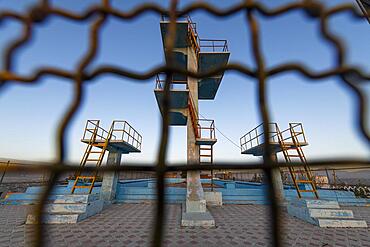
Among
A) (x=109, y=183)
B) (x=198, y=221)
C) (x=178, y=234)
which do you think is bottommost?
(x=178, y=234)

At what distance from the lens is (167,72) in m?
0.64

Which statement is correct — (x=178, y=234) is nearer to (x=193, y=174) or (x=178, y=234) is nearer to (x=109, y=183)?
(x=193, y=174)

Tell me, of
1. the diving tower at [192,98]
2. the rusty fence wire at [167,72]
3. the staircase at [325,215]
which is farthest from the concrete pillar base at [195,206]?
the rusty fence wire at [167,72]

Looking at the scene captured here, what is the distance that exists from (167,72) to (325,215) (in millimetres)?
7067

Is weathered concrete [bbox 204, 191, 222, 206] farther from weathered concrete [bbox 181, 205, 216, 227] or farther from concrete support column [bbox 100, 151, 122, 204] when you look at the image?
concrete support column [bbox 100, 151, 122, 204]

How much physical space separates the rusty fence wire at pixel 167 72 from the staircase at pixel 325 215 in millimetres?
6332

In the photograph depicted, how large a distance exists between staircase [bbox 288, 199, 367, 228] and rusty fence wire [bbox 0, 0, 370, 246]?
633cm

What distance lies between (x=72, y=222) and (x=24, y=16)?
634 cm

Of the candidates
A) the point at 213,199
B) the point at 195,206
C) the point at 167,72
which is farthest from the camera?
the point at 213,199

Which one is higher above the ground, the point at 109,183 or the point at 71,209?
the point at 109,183

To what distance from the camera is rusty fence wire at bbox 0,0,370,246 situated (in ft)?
1.82

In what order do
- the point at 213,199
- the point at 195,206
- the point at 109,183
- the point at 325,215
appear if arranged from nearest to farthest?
the point at 325,215, the point at 195,206, the point at 213,199, the point at 109,183

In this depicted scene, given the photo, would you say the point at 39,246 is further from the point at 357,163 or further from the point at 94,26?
the point at 357,163

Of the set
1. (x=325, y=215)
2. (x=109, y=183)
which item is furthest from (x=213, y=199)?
(x=109, y=183)
